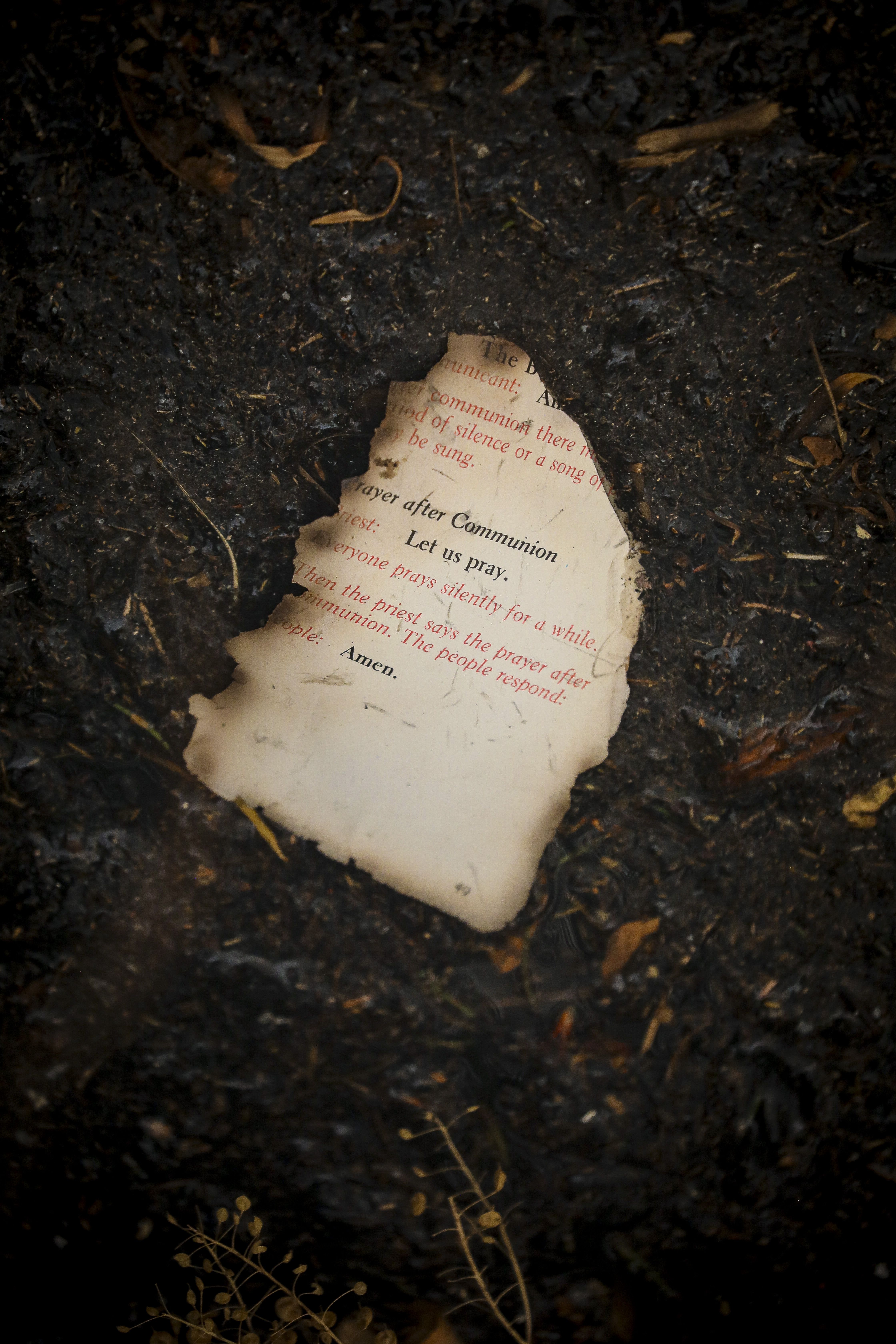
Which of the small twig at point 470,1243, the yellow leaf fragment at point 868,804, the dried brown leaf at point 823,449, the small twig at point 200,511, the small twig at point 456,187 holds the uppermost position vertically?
the small twig at point 456,187

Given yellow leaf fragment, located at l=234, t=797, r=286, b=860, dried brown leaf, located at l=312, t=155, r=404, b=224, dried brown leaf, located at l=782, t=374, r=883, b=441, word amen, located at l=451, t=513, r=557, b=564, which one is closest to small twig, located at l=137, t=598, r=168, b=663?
yellow leaf fragment, located at l=234, t=797, r=286, b=860

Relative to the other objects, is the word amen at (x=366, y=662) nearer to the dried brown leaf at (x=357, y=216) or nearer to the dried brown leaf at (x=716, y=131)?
the dried brown leaf at (x=357, y=216)

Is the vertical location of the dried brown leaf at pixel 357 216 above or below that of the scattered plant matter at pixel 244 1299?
above

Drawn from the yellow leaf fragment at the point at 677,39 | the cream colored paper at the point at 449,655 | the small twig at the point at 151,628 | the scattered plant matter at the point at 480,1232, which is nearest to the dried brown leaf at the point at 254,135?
the cream colored paper at the point at 449,655

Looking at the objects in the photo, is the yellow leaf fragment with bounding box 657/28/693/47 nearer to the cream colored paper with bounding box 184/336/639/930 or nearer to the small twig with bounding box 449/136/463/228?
the small twig with bounding box 449/136/463/228

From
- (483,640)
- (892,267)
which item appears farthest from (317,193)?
(892,267)

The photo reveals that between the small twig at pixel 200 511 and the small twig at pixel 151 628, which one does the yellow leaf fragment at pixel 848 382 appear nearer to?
the small twig at pixel 200 511
